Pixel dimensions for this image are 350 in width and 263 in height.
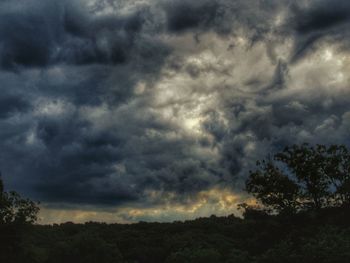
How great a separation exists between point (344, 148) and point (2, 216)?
232 feet

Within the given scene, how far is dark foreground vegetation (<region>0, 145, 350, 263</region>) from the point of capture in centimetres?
10269

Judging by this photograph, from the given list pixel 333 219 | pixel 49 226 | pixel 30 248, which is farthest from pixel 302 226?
pixel 49 226

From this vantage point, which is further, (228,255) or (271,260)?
(228,255)

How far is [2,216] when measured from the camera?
109 meters

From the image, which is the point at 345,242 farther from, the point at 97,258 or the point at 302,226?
the point at 97,258

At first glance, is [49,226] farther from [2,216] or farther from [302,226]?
[302,226]

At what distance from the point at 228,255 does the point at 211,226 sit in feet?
173

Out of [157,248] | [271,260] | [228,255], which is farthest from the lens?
[157,248]

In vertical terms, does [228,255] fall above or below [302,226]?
below

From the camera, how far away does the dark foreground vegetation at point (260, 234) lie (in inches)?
4043

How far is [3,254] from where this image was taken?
351 feet

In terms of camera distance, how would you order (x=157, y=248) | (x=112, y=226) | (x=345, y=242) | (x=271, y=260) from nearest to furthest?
(x=345, y=242) < (x=271, y=260) < (x=157, y=248) < (x=112, y=226)

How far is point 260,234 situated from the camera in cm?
12200

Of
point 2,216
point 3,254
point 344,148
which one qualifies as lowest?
point 3,254
